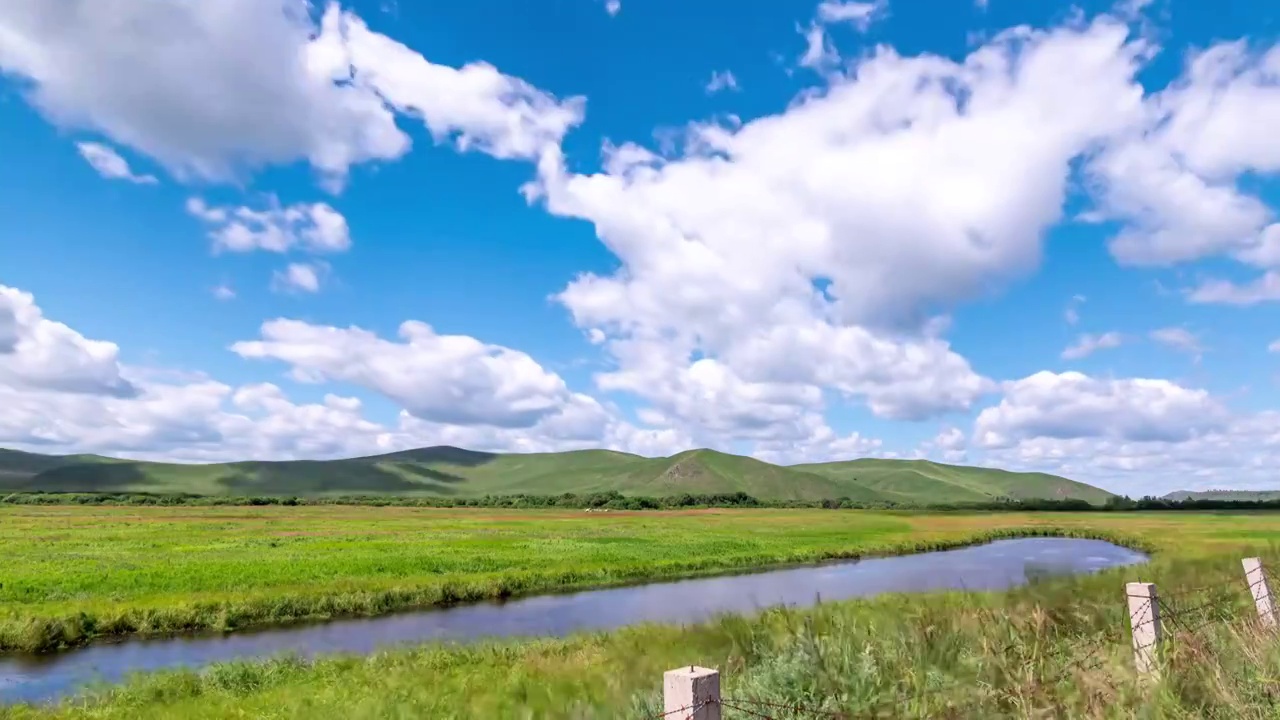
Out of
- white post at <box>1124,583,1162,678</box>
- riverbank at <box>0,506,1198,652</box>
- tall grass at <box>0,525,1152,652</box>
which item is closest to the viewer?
white post at <box>1124,583,1162,678</box>

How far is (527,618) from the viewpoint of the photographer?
29.2m

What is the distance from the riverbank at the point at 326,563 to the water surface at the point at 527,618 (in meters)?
1.88

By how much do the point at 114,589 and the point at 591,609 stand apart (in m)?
19.5

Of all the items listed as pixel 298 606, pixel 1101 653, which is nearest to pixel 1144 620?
pixel 1101 653

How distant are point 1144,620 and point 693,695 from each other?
6.54 meters

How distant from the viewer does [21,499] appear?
13625 centimetres

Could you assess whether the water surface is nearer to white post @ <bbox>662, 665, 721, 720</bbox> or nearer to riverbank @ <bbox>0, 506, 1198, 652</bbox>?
riverbank @ <bbox>0, 506, 1198, 652</bbox>

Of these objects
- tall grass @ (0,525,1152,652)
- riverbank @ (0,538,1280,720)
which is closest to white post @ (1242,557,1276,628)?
riverbank @ (0,538,1280,720)

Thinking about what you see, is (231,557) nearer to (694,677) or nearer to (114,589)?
(114,589)

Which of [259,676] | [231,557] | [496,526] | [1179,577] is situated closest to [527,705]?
[259,676]

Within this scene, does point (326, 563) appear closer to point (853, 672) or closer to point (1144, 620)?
point (853, 672)

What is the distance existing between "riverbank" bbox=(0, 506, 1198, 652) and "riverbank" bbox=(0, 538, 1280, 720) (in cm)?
1161

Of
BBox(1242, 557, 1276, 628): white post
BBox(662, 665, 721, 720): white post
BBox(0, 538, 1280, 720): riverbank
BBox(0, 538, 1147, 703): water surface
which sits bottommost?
BBox(0, 538, 1147, 703): water surface

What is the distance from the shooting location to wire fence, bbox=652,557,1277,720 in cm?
479
